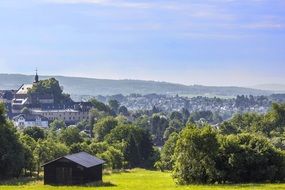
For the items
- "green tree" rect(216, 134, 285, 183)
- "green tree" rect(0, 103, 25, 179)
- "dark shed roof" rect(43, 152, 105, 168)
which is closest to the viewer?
"green tree" rect(216, 134, 285, 183)

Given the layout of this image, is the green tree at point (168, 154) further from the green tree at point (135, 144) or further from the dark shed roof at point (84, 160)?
the dark shed roof at point (84, 160)

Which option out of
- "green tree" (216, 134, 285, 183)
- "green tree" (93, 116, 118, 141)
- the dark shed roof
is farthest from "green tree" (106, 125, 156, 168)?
"green tree" (216, 134, 285, 183)

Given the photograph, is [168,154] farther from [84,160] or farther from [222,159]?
[222,159]

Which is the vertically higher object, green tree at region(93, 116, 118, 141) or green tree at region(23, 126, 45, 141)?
green tree at region(23, 126, 45, 141)

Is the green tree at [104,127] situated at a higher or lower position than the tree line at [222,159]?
lower

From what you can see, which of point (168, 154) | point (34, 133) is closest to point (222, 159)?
point (168, 154)

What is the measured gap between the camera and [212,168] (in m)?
58.3

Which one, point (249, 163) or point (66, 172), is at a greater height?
point (249, 163)

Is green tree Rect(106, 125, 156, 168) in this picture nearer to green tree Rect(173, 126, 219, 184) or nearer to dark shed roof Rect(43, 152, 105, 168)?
dark shed roof Rect(43, 152, 105, 168)

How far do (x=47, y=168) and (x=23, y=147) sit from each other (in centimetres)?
1275

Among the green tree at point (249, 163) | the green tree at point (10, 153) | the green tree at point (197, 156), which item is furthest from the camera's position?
the green tree at point (10, 153)

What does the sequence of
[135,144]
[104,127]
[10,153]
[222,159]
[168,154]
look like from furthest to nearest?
[104,127] → [135,144] → [168,154] → [10,153] → [222,159]

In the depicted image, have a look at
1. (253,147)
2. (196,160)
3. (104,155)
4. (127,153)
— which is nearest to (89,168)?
(196,160)

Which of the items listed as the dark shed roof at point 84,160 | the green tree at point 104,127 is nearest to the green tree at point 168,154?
the green tree at point 104,127
